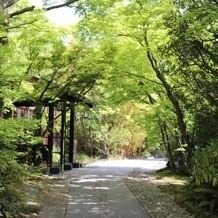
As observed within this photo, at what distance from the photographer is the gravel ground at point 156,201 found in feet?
31.5

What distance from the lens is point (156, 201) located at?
37.3 ft

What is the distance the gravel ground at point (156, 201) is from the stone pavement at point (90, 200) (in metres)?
0.19

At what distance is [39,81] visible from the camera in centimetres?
1741

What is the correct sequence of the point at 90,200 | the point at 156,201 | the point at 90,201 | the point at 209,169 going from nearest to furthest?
the point at 209,169
the point at 90,201
the point at 90,200
the point at 156,201

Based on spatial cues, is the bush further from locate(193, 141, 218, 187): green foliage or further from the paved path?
the paved path

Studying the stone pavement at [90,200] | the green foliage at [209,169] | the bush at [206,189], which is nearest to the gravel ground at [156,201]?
the stone pavement at [90,200]

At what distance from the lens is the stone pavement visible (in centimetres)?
948

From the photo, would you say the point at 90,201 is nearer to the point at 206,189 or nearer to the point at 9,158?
the point at 206,189

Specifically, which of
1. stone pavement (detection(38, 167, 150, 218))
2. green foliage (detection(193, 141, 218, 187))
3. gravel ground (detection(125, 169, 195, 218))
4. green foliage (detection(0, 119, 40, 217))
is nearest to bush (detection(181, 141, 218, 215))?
green foliage (detection(193, 141, 218, 187))

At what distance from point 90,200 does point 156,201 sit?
1.75m

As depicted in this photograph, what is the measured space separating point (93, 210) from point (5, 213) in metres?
2.52

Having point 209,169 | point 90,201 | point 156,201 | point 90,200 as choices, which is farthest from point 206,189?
point 90,200

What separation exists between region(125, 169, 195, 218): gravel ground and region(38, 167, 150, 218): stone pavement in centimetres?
19

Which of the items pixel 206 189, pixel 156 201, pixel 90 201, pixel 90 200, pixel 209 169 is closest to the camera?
pixel 206 189
